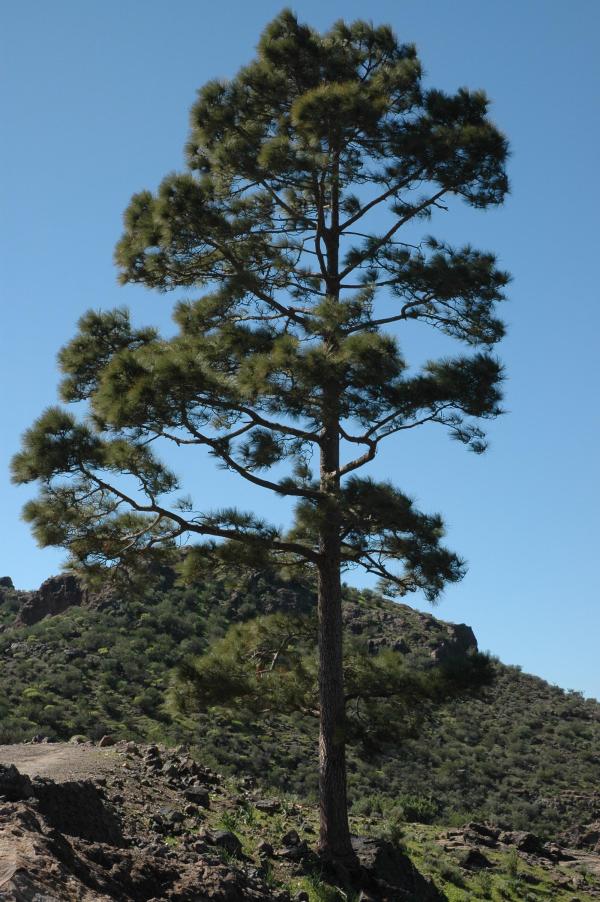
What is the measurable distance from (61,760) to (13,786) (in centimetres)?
587

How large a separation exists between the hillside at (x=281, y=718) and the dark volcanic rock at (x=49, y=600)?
0.07 m

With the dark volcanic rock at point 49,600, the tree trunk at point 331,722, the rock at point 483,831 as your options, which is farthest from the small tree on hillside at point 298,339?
the dark volcanic rock at point 49,600

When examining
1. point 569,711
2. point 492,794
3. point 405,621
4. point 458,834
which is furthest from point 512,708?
point 458,834

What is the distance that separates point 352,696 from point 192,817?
9.28ft

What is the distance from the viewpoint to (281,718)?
30172mm

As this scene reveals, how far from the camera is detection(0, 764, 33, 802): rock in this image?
9.82m

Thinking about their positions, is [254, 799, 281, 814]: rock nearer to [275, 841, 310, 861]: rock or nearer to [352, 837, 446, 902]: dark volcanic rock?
[352, 837, 446, 902]: dark volcanic rock

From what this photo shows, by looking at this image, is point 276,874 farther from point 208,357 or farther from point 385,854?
point 208,357

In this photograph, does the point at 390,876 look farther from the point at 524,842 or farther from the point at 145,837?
the point at 524,842

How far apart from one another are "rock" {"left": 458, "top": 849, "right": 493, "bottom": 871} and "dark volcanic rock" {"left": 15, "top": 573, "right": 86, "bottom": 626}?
2617 centimetres

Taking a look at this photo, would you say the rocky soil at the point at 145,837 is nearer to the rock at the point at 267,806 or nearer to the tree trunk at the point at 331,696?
the rock at the point at 267,806

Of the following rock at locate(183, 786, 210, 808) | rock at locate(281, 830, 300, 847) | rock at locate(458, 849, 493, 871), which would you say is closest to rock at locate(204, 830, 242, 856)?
rock at locate(281, 830, 300, 847)

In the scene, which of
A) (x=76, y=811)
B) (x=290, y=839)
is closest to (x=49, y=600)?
(x=290, y=839)

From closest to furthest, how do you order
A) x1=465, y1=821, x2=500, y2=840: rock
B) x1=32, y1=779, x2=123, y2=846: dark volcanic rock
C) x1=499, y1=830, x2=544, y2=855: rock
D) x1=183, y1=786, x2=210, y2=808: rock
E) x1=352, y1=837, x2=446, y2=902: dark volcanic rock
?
x1=32, y1=779, x2=123, y2=846: dark volcanic rock
x1=352, y1=837, x2=446, y2=902: dark volcanic rock
x1=183, y1=786, x2=210, y2=808: rock
x1=499, y1=830, x2=544, y2=855: rock
x1=465, y1=821, x2=500, y2=840: rock
